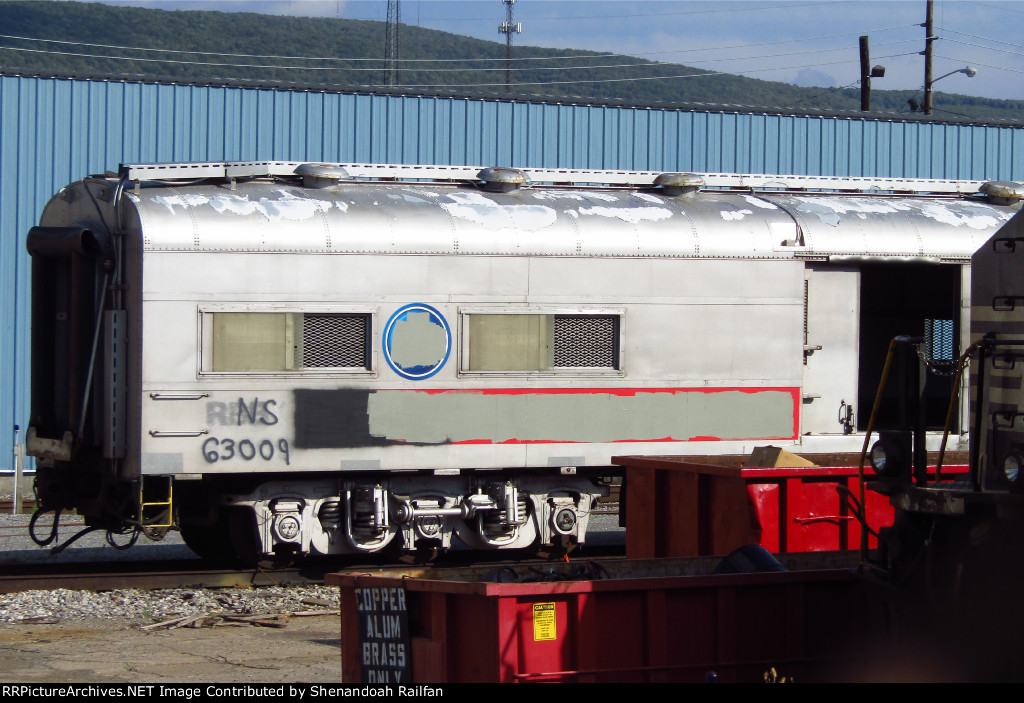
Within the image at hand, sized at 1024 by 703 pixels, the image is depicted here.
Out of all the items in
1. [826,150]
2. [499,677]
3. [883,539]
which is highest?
[826,150]

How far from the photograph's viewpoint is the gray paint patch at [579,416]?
472 inches

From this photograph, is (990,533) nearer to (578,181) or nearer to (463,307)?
(463,307)

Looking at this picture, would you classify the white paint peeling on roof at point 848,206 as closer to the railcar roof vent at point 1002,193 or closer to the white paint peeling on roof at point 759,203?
the white paint peeling on roof at point 759,203

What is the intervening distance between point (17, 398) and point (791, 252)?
41.3ft

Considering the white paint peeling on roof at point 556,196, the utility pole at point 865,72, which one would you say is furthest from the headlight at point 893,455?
the utility pole at point 865,72

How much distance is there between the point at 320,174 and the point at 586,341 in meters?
3.08

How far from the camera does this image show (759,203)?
13.5 metres

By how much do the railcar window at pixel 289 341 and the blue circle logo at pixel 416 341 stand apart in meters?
0.23

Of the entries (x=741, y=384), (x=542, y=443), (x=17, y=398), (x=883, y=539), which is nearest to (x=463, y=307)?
(x=542, y=443)

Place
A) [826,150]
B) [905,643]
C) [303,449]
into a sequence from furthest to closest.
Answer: [826,150] → [303,449] → [905,643]

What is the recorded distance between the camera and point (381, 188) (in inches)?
504

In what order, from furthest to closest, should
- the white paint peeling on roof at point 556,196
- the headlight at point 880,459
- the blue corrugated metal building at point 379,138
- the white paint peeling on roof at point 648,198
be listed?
the blue corrugated metal building at point 379,138
the white paint peeling on roof at point 648,198
the white paint peeling on roof at point 556,196
the headlight at point 880,459

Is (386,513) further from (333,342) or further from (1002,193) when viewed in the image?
(1002,193)

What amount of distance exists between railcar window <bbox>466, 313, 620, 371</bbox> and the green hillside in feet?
460
